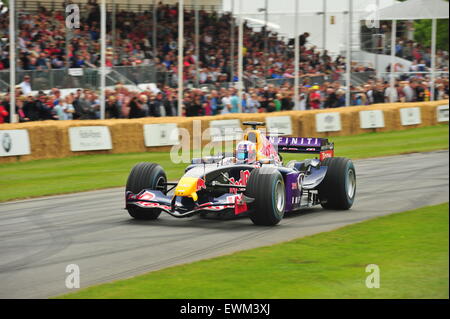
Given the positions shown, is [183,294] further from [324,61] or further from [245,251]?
[324,61]

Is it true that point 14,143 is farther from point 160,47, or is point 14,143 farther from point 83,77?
point 160,47

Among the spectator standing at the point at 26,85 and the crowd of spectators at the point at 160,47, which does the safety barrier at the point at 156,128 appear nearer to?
the spectator standing at the point at 26,85

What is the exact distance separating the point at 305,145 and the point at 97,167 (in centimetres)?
777

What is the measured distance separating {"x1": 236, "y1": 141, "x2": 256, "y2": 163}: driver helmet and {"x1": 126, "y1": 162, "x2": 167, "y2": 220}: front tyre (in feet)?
4.14

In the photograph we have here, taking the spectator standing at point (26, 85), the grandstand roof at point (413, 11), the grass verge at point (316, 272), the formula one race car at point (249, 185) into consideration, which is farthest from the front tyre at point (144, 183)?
the grandstand roof at point (413, 11)

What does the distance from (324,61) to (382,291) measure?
2990cm

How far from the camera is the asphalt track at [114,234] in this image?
9578 millimetres

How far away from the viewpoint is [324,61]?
37.4 m

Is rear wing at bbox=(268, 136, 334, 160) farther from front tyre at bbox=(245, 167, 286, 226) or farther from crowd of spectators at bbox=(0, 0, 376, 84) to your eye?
crowd of spectators at bbox=(0, 0, 376, 84)

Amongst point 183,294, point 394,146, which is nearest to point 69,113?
point 394,146

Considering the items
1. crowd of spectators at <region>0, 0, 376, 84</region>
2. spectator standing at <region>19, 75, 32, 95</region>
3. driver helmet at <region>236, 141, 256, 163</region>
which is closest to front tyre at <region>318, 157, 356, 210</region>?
driver helmet at <region>236, 141, 256, 163</region>

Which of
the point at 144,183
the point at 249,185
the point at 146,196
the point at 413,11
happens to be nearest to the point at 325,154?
the point at 249,185

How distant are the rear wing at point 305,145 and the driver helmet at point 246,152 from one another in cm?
133

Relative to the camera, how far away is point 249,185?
1230 cm
